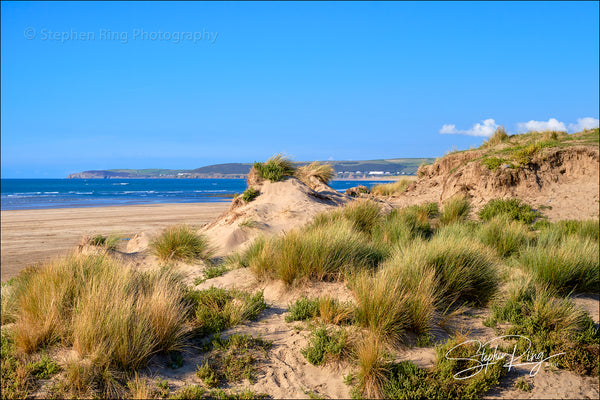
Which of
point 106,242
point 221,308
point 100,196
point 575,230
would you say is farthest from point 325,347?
point 100,196

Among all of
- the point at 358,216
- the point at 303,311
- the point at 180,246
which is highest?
the point at 358,216

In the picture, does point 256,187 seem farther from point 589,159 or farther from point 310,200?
point 589,159

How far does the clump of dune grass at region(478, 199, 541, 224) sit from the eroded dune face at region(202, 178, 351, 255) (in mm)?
4657

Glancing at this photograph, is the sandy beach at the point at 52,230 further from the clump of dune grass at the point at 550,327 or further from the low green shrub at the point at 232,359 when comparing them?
the clump of dune grass at the point at 550,327

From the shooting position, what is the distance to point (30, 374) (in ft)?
13.3

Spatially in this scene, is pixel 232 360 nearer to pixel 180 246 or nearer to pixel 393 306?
pixel 393 306

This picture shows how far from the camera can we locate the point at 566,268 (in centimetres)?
698

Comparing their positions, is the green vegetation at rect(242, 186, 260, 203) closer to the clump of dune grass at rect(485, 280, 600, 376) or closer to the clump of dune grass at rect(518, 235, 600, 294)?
the clump of dune grass at rect(518, 235, 600, 294)

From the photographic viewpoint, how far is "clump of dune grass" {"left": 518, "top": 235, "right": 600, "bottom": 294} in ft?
22.7

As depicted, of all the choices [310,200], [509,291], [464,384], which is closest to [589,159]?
[310,200]

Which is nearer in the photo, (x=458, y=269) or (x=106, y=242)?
(x=458, y=269)

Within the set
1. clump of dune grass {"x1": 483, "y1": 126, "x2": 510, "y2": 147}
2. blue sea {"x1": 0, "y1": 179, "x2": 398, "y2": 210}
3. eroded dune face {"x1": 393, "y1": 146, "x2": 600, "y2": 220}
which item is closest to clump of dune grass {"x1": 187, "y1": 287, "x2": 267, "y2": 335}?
eroded dune face {"x1": 393, "y1": 146, "x2": 600, "y2": 220}

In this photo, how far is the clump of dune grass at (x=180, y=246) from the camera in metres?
9.55

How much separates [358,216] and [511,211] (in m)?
5.17
